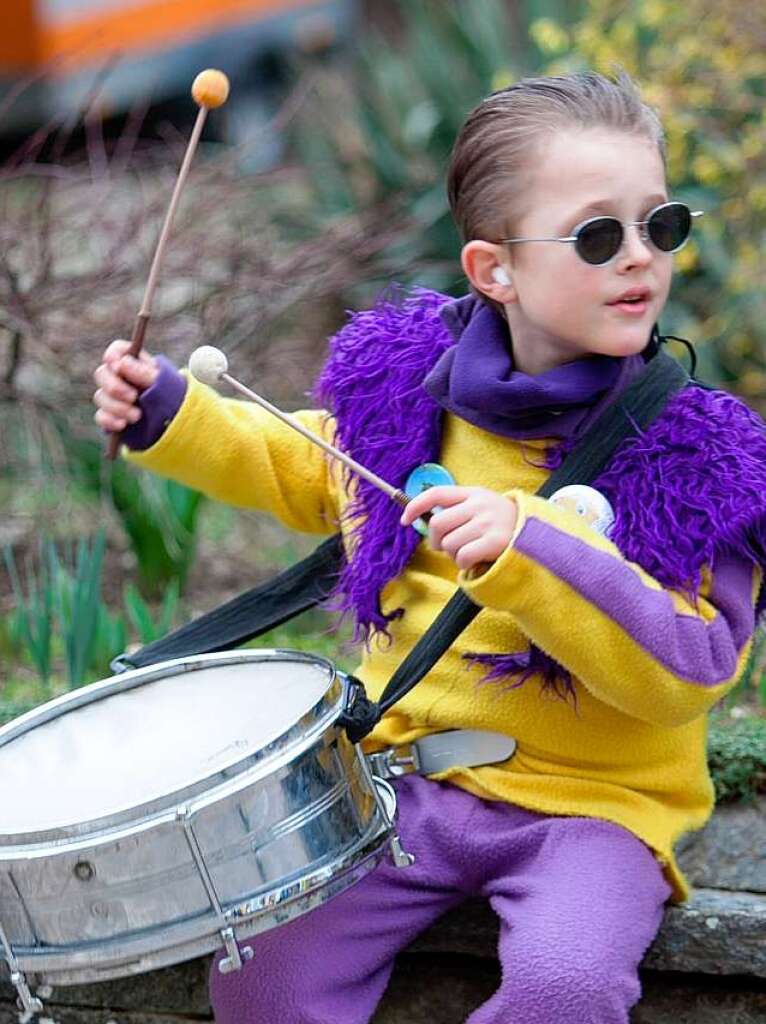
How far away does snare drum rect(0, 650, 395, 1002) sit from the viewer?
1.72m

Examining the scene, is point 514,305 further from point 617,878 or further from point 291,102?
point 291,102

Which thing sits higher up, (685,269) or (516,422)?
(516,422)

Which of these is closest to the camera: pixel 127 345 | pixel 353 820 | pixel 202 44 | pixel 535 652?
pixel 353 820

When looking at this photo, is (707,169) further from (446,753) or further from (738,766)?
(446,753)

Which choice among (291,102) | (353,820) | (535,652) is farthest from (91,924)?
(291,102)

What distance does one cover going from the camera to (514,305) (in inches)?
83.4

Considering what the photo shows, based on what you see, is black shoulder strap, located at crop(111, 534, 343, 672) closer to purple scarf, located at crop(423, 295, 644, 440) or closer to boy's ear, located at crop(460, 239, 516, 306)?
purple scarf, located at crop(423, 295, 644, 440)

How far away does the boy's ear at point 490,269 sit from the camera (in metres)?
2.08

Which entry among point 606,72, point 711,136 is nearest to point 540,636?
point 606,72

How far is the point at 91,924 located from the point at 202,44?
7.64m

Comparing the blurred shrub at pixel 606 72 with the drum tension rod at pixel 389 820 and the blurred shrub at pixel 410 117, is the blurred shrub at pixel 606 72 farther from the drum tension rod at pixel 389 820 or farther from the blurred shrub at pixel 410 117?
the drum tension rod at pixel 389 820

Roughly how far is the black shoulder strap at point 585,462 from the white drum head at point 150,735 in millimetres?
105

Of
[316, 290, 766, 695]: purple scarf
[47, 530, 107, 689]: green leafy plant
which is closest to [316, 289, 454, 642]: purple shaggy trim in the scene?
[316, 290, 766, 695]: purple scarf

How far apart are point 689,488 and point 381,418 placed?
0.46 metres
